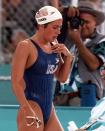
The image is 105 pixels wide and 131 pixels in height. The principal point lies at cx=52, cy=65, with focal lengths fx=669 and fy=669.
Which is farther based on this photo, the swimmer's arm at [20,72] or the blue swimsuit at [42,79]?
the blue swimsuit at [42,79]

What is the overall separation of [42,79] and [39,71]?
8 cm

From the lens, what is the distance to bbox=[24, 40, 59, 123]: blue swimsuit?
472 centimetres

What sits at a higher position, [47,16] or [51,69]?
[47,16]

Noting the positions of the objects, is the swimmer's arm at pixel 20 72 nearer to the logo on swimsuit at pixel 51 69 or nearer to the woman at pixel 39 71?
the woman at pixel 39 71

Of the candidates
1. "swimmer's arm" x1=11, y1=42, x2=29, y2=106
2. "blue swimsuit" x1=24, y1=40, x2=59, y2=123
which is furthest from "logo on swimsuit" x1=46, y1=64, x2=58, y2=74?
"swimmer's arm" x1=11, y1=42, x2=29, y2=106

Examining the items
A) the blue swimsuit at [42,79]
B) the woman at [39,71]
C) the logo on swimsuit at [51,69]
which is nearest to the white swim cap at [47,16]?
the woman at [39,71]

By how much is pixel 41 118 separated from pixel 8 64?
222cm

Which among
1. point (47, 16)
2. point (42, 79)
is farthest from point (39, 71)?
point (47, 16)

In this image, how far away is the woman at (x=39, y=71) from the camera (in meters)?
4.57

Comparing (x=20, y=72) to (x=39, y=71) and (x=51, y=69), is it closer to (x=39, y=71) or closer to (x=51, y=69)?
(x=39, y=71)

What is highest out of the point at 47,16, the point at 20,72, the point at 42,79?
the point at 47,16

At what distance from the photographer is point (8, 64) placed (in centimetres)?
693

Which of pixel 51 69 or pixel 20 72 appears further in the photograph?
pixel 51 69

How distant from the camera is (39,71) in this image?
4.73m
